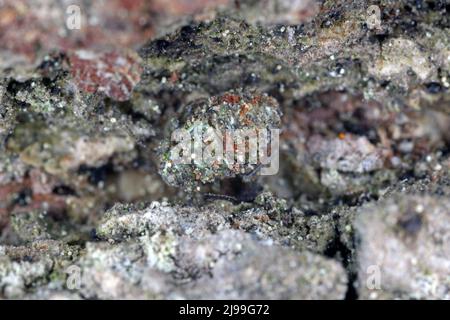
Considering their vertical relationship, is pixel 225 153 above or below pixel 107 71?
below

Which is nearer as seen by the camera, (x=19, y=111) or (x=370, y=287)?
(x=370, y=287)

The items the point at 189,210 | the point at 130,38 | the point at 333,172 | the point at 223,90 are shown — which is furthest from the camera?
the point at 333,172

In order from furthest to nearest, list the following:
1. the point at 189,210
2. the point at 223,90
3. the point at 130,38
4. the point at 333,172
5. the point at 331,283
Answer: the point at 333,172 < the point at 223,90 < the point at 189,210 < the point at 331,283 < the point at 130,38

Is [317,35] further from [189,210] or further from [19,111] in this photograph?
[19,111]

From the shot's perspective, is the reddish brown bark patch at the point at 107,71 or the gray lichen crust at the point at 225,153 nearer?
the gray lichen crust at the point at 225,153

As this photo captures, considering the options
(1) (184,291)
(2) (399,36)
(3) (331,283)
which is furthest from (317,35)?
(1) (184,291)

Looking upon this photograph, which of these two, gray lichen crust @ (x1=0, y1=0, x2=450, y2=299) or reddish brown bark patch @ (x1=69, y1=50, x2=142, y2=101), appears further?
reddish brown bark patch @ (x1=69, y1=50, x2=142, y2=101)

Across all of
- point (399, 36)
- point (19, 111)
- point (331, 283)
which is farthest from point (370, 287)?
point (19, 111)

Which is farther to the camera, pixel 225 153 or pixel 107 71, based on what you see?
pixel 225 153

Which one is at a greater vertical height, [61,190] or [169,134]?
[169,134]
